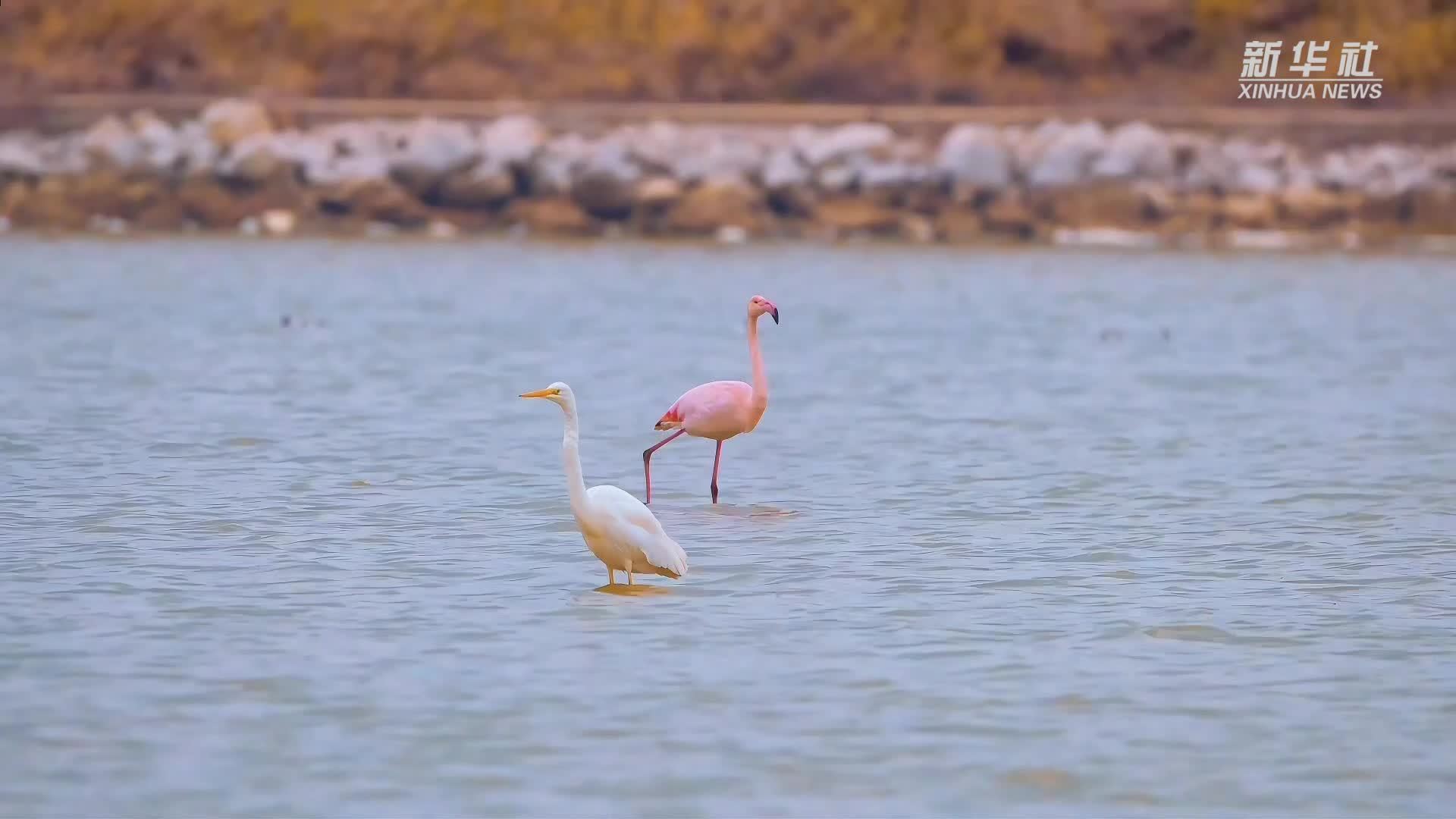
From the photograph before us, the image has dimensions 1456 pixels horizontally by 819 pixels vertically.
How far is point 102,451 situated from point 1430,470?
7.64 meters

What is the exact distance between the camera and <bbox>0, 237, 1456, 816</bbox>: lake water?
667cm

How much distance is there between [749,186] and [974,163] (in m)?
3.29

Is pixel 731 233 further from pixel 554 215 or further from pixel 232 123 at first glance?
pixel 232 123

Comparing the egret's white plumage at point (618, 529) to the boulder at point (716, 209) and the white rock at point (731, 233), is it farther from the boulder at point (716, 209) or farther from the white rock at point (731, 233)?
the white rock at point (731, 233)

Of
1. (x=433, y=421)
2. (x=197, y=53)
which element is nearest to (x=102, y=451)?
(x=433, y=421)

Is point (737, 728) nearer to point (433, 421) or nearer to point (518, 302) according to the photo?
point (433, 421)

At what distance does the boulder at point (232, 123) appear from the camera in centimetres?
3444

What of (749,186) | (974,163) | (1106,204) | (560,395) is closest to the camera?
(560,395)

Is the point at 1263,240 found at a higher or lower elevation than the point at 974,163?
lower

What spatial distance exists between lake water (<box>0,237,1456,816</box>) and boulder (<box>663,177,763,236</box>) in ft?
41.7

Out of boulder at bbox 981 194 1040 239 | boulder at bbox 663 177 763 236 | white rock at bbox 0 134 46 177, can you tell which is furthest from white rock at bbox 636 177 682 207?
white rock at bbox 0 134 46 177

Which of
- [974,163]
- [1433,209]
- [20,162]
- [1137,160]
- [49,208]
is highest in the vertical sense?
[1137,160]

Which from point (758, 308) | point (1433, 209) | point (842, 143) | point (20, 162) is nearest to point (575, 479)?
point (758, 308)

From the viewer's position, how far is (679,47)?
4241 centimetres
